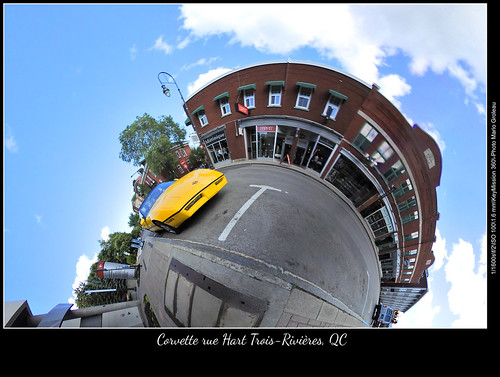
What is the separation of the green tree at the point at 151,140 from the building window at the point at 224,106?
A: 1.12 meters

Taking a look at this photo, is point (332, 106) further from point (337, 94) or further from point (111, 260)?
point (111, 260)

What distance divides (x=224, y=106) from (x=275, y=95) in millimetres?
1301

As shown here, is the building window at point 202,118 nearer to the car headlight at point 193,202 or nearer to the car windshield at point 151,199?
the car windshield at point 151,199

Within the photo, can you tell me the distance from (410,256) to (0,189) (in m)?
7.72

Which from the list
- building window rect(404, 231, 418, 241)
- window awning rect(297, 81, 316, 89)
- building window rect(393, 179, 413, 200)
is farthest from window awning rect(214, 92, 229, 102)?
building window rect(404, 231, 418, 241)

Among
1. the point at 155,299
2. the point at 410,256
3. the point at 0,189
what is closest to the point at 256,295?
the point at 155,299

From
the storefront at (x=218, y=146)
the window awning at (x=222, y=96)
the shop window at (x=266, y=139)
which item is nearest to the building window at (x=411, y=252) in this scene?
the shop window at (x=266, y=139)

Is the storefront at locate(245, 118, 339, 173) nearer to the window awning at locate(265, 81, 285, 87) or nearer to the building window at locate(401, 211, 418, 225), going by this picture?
the window awning at locate(265, 81, 285, 87)

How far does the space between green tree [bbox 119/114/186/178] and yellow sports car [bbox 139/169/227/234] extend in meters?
0.71

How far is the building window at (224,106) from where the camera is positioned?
13.4 ft

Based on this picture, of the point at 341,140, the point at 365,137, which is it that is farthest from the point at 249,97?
the point at 365,137
